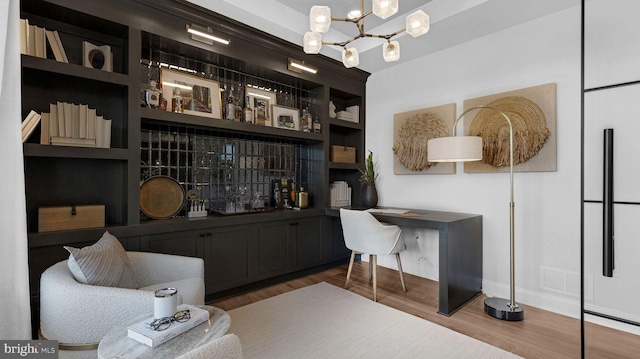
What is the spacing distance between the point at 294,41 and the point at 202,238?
2.30m

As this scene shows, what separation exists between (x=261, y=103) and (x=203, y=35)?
3.08ft

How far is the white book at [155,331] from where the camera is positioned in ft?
3.78

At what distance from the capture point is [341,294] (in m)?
2.96

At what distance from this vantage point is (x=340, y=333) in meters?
2.22

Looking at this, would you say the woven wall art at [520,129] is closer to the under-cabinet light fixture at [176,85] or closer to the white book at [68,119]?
the under-cabinet light fixture at [176,85]

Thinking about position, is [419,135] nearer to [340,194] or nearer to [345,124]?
[345,124]

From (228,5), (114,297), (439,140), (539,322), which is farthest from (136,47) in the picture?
(539,322)

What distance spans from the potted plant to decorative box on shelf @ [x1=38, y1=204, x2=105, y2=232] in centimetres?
269

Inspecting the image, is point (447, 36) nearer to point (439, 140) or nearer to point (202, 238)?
point (439, 140)

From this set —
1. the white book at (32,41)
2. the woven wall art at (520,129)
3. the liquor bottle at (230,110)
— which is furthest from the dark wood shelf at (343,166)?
the white book at (32,41)

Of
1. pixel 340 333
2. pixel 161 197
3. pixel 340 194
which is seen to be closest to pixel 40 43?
pixel 161 197

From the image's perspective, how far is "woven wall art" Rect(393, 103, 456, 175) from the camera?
3365 mm

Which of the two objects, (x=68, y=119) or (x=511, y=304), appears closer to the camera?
(x=68, y=119)

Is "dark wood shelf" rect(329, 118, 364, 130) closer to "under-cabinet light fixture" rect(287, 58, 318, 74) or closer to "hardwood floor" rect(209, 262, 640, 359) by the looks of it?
"under-cabinet light fixture" rect(287, 58, 318, 74)
